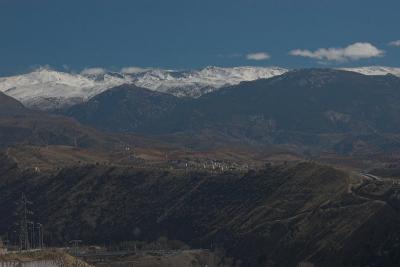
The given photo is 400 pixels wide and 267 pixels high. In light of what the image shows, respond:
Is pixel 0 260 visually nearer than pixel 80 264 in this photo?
Yes

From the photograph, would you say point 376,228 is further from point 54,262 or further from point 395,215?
point 54,262

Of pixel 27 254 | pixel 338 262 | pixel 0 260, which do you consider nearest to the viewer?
pixel 0 260

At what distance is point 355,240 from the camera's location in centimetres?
19850

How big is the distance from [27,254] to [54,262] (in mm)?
8019

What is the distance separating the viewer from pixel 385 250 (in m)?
184

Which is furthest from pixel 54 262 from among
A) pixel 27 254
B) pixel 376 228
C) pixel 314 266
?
pixel 376 228

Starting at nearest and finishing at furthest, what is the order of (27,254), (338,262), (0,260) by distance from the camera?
(0,260), (27,254), (338,262)

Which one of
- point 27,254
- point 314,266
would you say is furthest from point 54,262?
point 314,266

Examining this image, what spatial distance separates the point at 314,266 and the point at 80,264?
4966 centimetres

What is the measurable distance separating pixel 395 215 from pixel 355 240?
33.3 feet

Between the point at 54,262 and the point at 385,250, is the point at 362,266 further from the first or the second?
the point at 54,262

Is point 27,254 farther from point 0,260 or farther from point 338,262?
point 338,262

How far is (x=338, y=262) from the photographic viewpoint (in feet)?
630

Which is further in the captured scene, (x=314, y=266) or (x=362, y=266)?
(x=314, y=266)
